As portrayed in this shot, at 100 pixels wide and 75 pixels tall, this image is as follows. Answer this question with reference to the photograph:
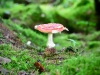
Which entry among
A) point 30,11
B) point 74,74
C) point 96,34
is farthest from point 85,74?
point 30,11

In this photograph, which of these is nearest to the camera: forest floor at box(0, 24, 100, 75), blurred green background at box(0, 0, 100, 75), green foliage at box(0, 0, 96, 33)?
forest floor at box(0, 24, 100, 75)

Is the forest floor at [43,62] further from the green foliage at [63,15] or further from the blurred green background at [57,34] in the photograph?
the green foliage at [63,15]

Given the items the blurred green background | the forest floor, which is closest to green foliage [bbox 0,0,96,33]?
the blurred green background

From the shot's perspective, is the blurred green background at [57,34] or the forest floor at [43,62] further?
the blurred green background at [57,34]

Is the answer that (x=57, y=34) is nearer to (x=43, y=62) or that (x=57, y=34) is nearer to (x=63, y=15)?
(x=63, y=15)

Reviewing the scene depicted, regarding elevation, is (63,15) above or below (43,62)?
above

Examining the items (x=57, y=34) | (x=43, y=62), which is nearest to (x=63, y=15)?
(x=57, y=34)

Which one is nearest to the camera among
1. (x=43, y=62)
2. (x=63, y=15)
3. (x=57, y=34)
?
(x=43, y=62)

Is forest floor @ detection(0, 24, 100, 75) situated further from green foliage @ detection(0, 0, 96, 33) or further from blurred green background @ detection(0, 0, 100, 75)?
green foliage @ detection(0, 0, 96, 33)

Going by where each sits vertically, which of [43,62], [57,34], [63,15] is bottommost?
[43,62]

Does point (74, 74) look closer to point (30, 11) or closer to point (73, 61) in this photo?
point (73, 61)

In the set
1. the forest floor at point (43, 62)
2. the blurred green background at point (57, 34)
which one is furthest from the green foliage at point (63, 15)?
the forest floor at point (43, 62)

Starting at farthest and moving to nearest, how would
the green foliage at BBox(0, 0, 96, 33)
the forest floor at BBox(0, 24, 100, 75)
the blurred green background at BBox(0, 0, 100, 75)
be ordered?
the green foliage at BBox(0, 0, 96, 33)
the blurred green background at BBox(0, 0, 100, 75)
the forest floor at BBox(0, 24, 100, 75)
